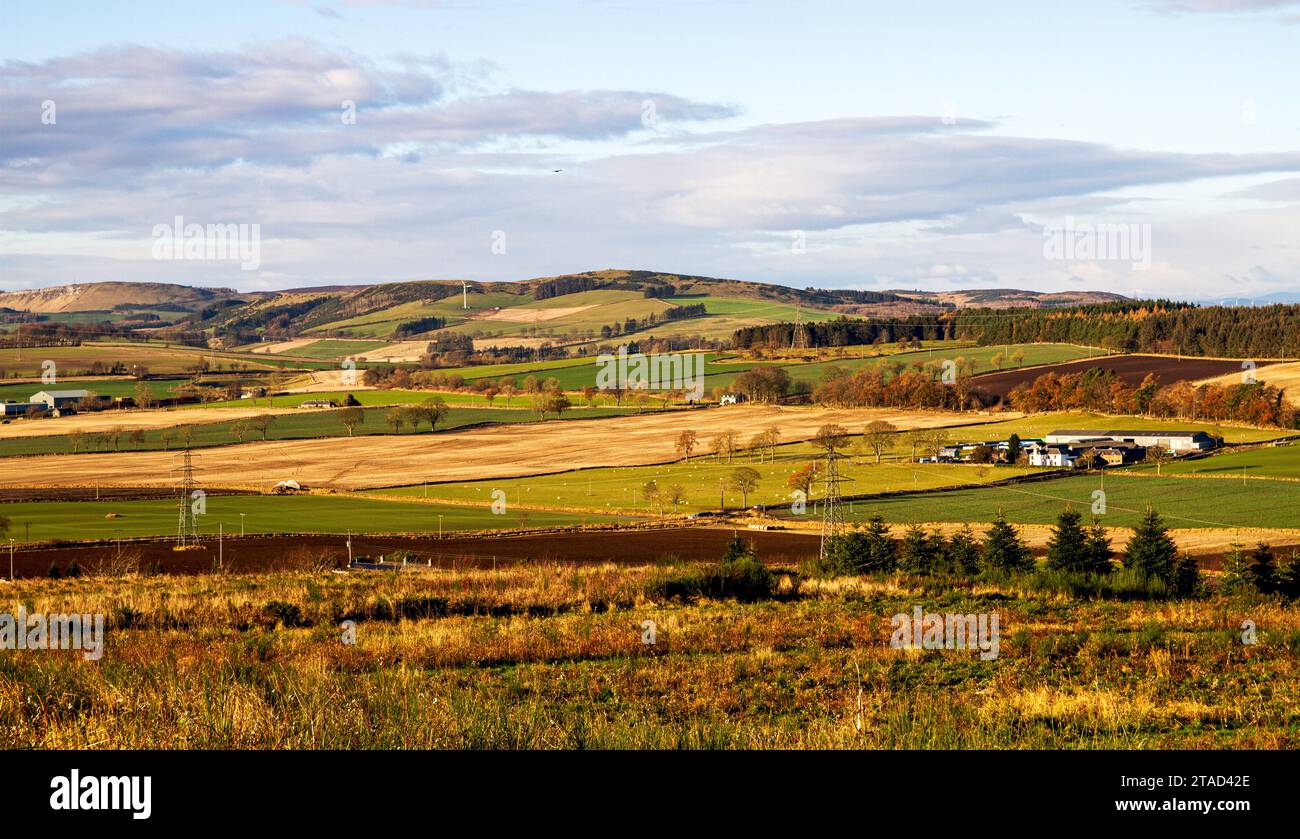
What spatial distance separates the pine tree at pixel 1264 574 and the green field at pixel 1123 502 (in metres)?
27.0

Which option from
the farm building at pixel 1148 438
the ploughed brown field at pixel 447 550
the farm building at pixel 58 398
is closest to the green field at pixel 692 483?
the farm building at pixel 1148 438

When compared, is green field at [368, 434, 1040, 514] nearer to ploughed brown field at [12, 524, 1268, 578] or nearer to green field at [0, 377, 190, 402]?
ploughed brown field at [12, 524, 1268, 578]

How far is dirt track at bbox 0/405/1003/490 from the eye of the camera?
98.8 m

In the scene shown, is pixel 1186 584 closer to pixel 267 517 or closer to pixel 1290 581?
pixel 1290 581

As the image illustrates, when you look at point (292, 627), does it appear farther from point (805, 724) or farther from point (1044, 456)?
point (1044, 456)

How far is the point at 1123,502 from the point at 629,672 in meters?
72.3

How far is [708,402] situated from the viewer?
154500 millimetres

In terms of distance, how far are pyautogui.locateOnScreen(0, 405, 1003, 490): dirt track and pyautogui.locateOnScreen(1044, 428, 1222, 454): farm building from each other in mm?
15172

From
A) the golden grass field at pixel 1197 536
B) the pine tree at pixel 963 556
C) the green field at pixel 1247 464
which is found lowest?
the golden grass field at pixel 1197 536

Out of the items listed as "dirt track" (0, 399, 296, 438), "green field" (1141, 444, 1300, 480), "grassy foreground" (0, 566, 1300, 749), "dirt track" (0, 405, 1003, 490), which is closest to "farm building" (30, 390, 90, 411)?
"dirt track" (0, 399, 296, 438)

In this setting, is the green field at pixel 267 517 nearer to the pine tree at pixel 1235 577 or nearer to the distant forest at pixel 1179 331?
the pine tree at pixel 1235 577

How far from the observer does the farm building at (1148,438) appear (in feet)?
341

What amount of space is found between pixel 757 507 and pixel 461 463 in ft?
126
